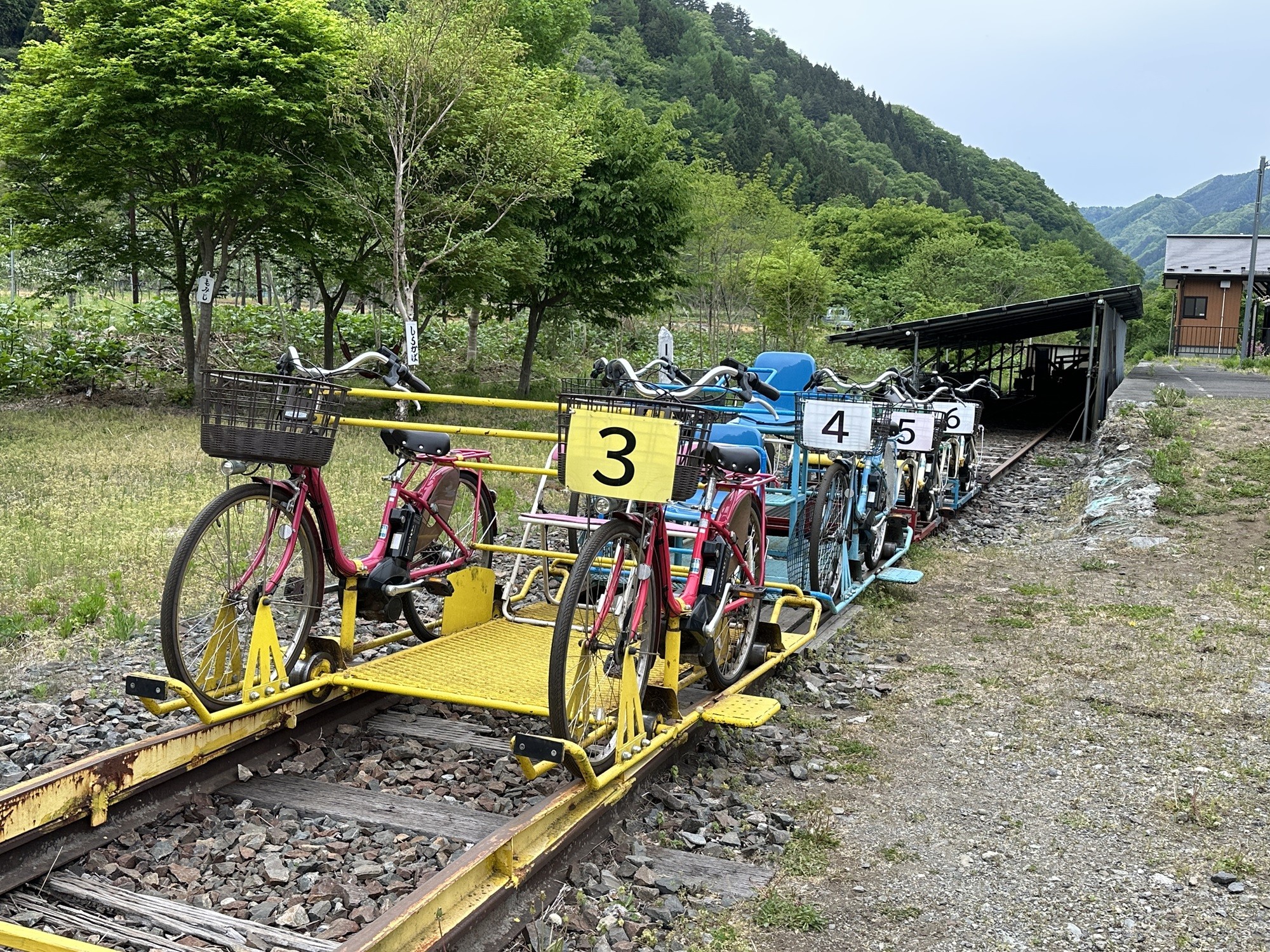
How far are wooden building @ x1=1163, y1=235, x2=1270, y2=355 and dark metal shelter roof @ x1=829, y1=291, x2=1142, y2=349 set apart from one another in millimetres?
25913

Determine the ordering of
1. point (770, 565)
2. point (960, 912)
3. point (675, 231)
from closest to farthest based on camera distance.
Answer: point (960, 912) < point (770, 565) < point (675, 231)

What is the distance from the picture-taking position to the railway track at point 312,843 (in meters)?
3.09

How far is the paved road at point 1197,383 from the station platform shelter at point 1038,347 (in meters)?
0.60

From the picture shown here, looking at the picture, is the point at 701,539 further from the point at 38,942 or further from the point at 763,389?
the point at 38,942

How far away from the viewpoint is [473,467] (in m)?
5.50

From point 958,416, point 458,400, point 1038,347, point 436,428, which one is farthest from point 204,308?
point 1038,347

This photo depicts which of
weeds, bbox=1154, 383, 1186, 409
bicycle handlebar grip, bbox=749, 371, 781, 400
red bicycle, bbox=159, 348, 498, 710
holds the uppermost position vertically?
bicycle handlebar grip, bbox=749, 371, 781, 400

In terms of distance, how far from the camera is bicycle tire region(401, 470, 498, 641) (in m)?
5.45

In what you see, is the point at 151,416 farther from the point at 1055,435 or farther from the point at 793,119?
the point at 793,119

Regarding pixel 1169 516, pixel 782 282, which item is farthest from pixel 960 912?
pixel 782 282

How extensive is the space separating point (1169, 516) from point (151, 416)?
14764 millimetres

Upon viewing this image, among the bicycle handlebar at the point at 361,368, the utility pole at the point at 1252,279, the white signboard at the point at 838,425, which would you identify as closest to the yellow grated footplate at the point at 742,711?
the bicycle handlebar at the point at 361,368

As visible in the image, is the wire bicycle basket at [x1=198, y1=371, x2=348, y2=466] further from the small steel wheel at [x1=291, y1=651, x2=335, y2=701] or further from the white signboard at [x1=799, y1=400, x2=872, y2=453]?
the white signboard at [x1=799, y1=400, x2=872, y2=453]

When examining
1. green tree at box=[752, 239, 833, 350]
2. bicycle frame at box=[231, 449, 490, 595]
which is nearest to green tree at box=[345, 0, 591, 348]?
bicycle frame at box=[231, 449, 490, 595]
